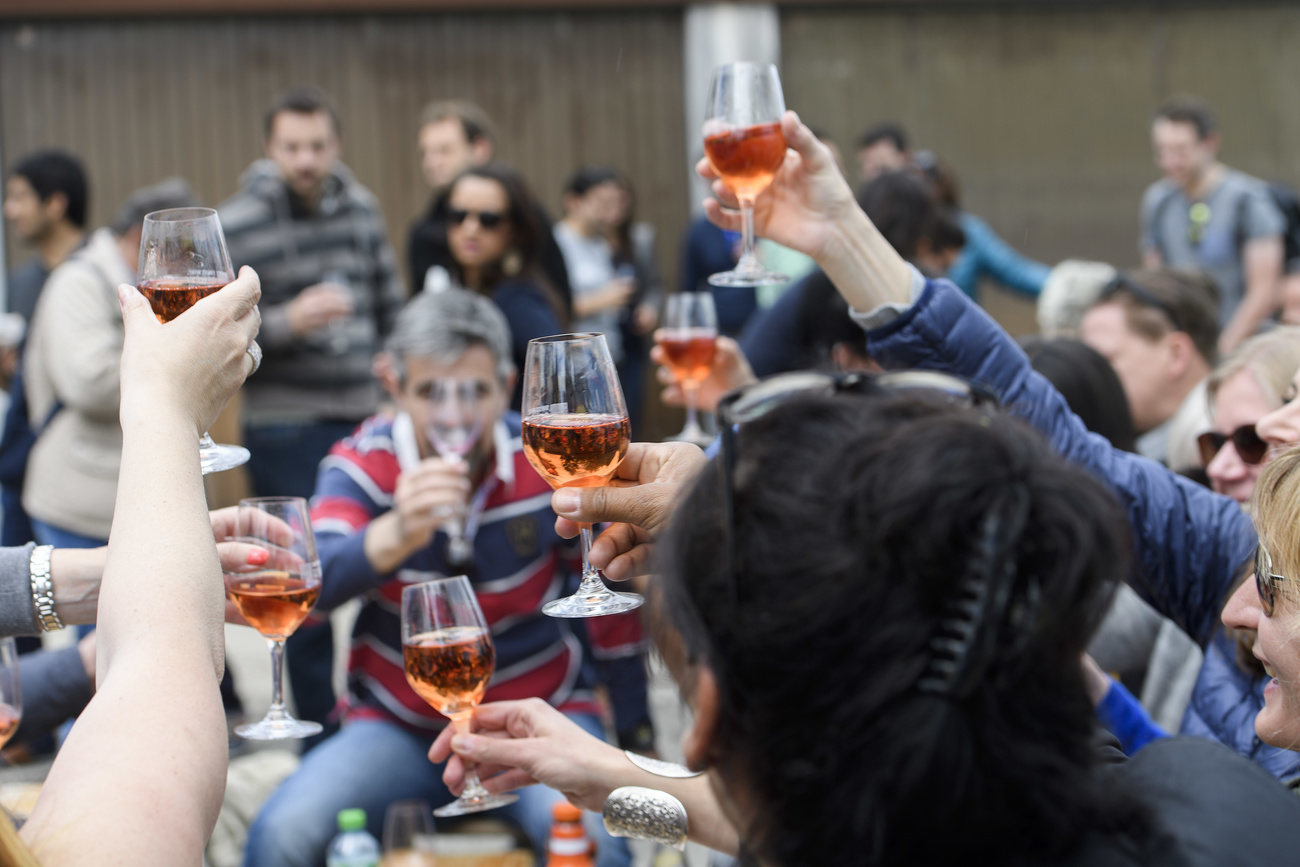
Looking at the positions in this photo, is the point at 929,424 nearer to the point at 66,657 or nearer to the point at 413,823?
the point at 66,657

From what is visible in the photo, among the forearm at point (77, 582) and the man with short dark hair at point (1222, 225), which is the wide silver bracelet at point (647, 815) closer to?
the forearm at point (77, 582)

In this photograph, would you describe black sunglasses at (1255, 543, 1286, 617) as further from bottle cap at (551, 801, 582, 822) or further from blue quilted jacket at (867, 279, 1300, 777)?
bottle cap at (551, 801, 582, 822)

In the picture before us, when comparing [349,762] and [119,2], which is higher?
[119,2]

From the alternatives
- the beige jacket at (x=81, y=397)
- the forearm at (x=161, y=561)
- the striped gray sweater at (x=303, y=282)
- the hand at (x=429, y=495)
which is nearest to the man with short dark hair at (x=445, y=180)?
the striped gray sweater at (x=303, y=282)

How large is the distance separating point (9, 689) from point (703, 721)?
1.37 m

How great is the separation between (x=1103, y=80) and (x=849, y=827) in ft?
28.9

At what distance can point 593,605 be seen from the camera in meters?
1.53

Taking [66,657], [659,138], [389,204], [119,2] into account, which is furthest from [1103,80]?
[66,657]

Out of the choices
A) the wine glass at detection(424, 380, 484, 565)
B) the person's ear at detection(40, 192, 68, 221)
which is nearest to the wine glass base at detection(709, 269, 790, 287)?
the wine glass at detection(424, 380, 484, 565)

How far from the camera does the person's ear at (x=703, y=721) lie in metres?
1.07

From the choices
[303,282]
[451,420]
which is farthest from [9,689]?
[303,282]

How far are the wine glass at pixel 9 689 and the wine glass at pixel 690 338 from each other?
1.45 meters

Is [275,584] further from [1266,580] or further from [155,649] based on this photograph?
[1266,580]

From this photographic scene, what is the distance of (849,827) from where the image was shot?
1.00m
